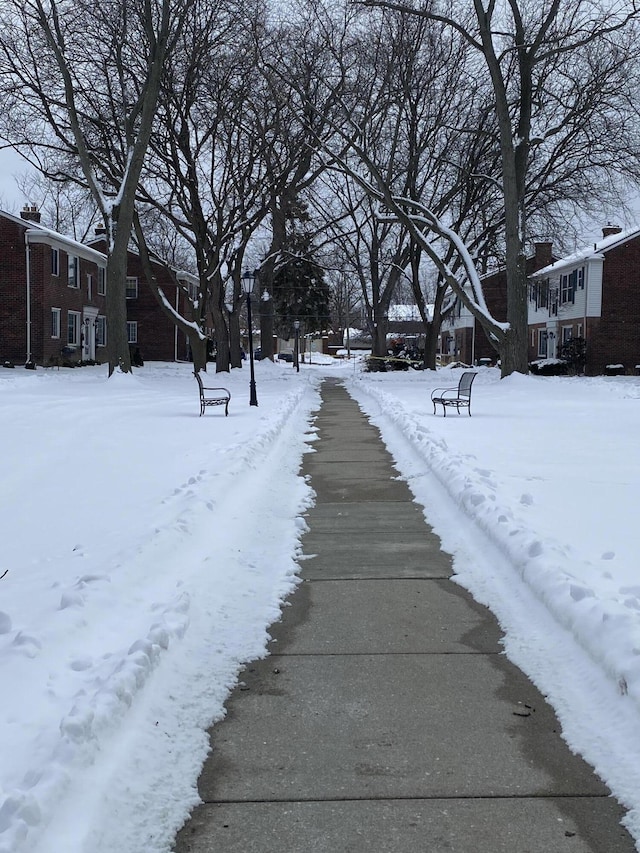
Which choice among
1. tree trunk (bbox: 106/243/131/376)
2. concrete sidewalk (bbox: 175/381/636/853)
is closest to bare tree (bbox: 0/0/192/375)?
tree trunk (bbox: 106/243/131/376)

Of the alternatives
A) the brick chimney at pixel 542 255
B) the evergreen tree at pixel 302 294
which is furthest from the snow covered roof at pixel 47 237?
the brick chimney at pixel 542 255

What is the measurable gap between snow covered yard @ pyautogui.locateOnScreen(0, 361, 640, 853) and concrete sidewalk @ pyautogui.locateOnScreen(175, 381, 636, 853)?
15 centimetres

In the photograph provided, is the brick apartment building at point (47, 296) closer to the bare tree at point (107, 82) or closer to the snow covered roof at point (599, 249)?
the bare tree at point (107, 82)

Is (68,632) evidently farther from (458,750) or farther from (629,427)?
(629,427)

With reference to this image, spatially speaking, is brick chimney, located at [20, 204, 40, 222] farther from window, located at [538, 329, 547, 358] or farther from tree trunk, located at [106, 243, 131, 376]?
window, located at [538, 329, 547, 358]

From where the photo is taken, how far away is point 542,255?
5434cm

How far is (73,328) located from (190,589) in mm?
40984

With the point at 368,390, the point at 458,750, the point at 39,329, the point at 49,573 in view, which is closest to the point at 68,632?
the point at 49,573

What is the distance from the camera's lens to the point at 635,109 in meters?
26.6

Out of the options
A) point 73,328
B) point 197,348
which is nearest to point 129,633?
point 197,348

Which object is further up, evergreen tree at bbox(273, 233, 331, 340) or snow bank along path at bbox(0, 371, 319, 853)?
evergreen tree at bbox(273, 233, 331, 340)

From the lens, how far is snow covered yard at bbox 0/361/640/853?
138 inches

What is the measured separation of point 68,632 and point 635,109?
87.4 feet

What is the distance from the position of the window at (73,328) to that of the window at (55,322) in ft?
5.66
